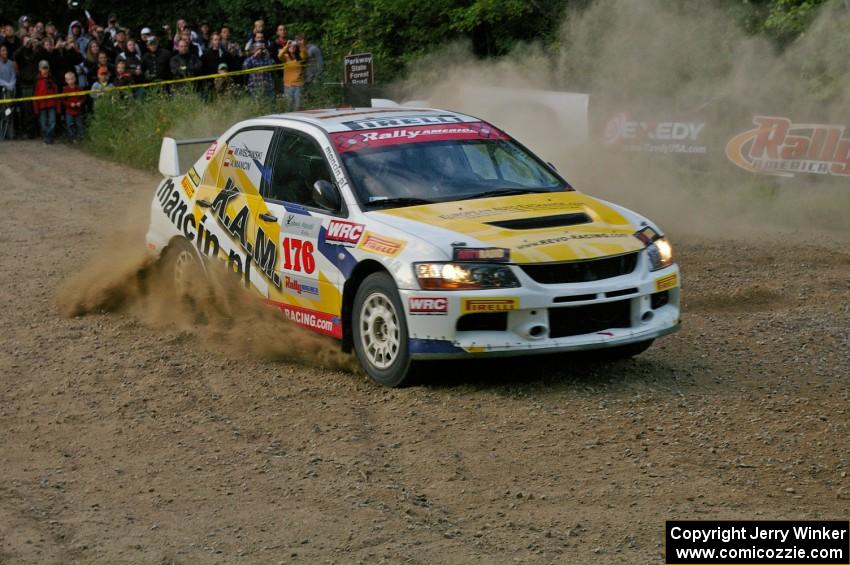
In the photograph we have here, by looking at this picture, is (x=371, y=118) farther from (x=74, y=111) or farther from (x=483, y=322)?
(x=74, y=111)

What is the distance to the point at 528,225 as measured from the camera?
720 centimetres

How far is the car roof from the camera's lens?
823 cm

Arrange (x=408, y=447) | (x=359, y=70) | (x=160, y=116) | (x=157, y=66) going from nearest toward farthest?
(x=408, y=447)
(x=160, y=116)
(x=359, y=70)
(x=157, y=66)

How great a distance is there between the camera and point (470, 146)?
27.0ft

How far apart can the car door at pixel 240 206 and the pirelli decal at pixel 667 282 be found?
2.44 metres

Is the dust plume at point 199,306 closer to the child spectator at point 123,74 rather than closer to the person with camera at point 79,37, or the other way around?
the child spectator at point 123,74

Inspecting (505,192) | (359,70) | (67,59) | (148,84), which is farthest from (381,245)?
(67,59)

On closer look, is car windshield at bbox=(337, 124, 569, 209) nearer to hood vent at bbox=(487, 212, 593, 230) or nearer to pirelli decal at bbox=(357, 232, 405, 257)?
pirelli decal at bbox=(357, 232, 405, 257)

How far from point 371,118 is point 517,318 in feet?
7.16

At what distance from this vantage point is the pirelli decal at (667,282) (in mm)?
7254

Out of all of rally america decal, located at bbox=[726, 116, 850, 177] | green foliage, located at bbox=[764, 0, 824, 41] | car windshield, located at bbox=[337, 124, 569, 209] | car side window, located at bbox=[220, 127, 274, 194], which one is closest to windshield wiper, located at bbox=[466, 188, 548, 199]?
car windshield, located at bbox=[337, 124, 569, 209]

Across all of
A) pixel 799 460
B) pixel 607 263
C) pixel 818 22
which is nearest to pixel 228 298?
pixel 607 263

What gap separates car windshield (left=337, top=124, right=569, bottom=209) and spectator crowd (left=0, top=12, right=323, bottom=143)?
14.9 metres

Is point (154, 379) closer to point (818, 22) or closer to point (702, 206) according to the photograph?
point (702, 206)
